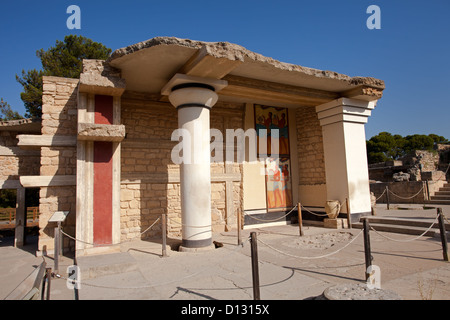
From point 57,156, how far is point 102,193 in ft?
5.37

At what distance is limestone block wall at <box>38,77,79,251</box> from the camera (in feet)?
22.3

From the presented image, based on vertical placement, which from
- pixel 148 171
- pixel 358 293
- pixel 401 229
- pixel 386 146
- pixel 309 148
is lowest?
pixel 401 229

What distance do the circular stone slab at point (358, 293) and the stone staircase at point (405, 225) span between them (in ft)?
16.8

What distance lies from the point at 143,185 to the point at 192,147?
2.38 metres

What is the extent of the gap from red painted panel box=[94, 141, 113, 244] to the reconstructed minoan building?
21 millimetres

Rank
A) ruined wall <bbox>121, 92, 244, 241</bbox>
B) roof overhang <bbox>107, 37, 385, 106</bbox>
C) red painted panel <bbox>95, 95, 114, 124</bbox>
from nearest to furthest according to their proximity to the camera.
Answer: roof overhang <bbox>107, 37, 385, 106</bbox>
red painted panel <bbox>95, 95, 114, 124</bbox>
ruined wall <bbox>121, 92, 244, 241</bbox>

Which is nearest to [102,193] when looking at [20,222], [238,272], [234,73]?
[238,272]

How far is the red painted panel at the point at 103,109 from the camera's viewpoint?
261 inches

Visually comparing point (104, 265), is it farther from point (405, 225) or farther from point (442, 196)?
point (442, 196)

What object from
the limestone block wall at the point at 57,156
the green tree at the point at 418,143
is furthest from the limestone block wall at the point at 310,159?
the green tree at the point at 418,143

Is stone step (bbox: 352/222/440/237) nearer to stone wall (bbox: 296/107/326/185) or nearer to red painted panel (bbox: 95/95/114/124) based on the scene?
stone wall (bbox: 296/107/326/185)

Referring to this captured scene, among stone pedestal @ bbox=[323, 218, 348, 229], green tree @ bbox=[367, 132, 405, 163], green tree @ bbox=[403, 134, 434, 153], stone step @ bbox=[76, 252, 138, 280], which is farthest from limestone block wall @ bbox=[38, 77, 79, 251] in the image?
green tree @ bbox=[403, 134, 434, 153]

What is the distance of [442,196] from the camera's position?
13.4m
